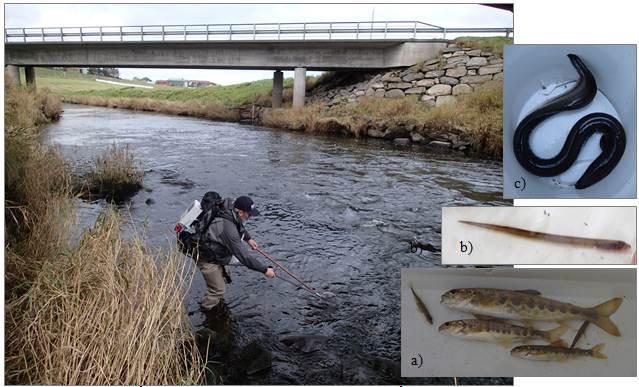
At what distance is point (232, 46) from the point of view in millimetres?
3430

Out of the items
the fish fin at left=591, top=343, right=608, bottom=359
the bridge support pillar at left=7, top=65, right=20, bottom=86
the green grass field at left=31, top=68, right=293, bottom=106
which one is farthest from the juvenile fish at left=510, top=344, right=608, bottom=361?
the green grass field at left=31, top=68, right=293, bottom=106

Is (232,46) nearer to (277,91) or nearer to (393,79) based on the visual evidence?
(393,79)

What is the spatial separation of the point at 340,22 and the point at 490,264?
1.72m

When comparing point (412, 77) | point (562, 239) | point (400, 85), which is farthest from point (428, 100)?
point (562, 239)

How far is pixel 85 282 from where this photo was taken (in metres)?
2.18

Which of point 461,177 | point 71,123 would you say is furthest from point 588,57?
point 71,123

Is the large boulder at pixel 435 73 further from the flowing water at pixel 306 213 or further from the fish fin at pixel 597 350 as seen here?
the fish fin at pixel 597 350

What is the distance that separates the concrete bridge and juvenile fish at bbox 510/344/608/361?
1.70m

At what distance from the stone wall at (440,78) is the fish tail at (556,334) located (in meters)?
1.58

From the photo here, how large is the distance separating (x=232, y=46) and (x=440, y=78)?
72.9 inches

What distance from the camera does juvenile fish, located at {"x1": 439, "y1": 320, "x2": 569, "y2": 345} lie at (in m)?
2.28

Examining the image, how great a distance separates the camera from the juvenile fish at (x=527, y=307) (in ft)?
7.39

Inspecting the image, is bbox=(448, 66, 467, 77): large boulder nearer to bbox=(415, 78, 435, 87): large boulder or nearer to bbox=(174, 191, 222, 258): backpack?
bbox=(415, 78, 435, 87): large boulder

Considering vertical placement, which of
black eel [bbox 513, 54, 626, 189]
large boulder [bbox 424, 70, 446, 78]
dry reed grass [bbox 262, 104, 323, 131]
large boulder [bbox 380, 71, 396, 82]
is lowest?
black eel [bbox 513, 54, 626, 189]
